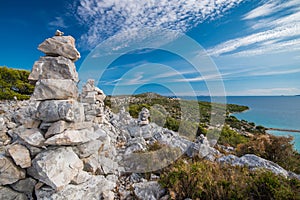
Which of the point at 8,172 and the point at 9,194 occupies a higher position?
the point at 8,172

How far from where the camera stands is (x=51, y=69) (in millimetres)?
5098

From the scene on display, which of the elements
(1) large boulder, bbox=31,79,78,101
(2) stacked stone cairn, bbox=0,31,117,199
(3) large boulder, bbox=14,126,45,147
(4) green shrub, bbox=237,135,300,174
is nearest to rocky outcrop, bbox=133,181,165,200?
(2) stacked stone cairn, bbox=0,31,117,199

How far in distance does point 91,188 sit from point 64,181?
2.36ft

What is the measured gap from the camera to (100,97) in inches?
437

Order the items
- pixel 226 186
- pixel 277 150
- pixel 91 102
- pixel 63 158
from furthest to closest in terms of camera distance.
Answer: pixel 91 102 → pixel 277 150 → pixel 63 158 → pixel 226 186

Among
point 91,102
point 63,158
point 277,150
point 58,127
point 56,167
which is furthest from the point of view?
point 91,102

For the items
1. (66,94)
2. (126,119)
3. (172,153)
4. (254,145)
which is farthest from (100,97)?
(254,145)

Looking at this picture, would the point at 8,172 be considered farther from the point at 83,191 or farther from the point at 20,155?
the point at 83,191

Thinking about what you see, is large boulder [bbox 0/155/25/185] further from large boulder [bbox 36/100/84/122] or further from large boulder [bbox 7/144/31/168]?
large boulder [bbox 36/100/84/122]

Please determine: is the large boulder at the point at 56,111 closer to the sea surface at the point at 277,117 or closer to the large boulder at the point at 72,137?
the large boulder at the point at 72,137

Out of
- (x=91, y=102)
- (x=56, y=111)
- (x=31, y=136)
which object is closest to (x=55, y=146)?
(x=31, y=136)

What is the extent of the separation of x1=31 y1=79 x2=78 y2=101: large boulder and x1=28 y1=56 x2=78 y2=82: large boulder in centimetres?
18

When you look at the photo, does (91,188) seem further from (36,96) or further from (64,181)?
(36,96)

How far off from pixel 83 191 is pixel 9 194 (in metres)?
1.74
